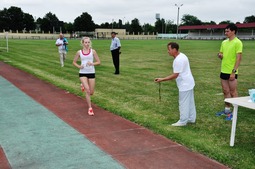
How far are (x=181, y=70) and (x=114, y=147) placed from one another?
2.03 m

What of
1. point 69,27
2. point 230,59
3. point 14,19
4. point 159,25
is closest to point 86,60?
point 230,59

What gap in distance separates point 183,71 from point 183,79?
16 centimetres

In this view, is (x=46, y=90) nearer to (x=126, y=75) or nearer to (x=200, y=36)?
(x=126, y=75)

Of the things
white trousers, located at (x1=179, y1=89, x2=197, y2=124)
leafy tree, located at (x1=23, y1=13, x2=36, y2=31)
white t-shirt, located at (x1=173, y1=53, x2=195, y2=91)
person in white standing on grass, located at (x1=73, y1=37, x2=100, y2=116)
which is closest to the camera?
→ white t-shirt, located at (x1=173, y1=53, x2=195, y2=91)

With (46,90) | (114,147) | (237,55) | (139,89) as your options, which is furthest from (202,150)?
(46,90)

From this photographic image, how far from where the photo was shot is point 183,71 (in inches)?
242

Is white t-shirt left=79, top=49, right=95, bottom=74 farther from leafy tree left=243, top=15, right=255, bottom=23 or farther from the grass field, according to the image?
leafy tree left=243, top=15, right=255, bottom=23

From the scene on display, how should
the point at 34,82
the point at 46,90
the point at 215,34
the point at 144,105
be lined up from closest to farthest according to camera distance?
1. the point at 144,105
2. the point at 46,90
3. the point at 34,82
4. the point at 215,34

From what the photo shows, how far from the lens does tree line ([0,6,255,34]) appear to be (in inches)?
5192

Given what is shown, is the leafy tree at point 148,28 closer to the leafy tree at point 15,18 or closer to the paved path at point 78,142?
the leafy tree at point 15,18

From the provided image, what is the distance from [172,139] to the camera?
5.59 m

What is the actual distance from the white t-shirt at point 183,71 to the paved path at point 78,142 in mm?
1155

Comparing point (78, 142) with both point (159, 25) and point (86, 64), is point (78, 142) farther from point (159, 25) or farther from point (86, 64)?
point (159, 25)

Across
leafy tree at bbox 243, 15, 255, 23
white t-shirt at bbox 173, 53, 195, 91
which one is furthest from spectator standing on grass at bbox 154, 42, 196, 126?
leafy tree at bbox 243, 15, 255, 23
